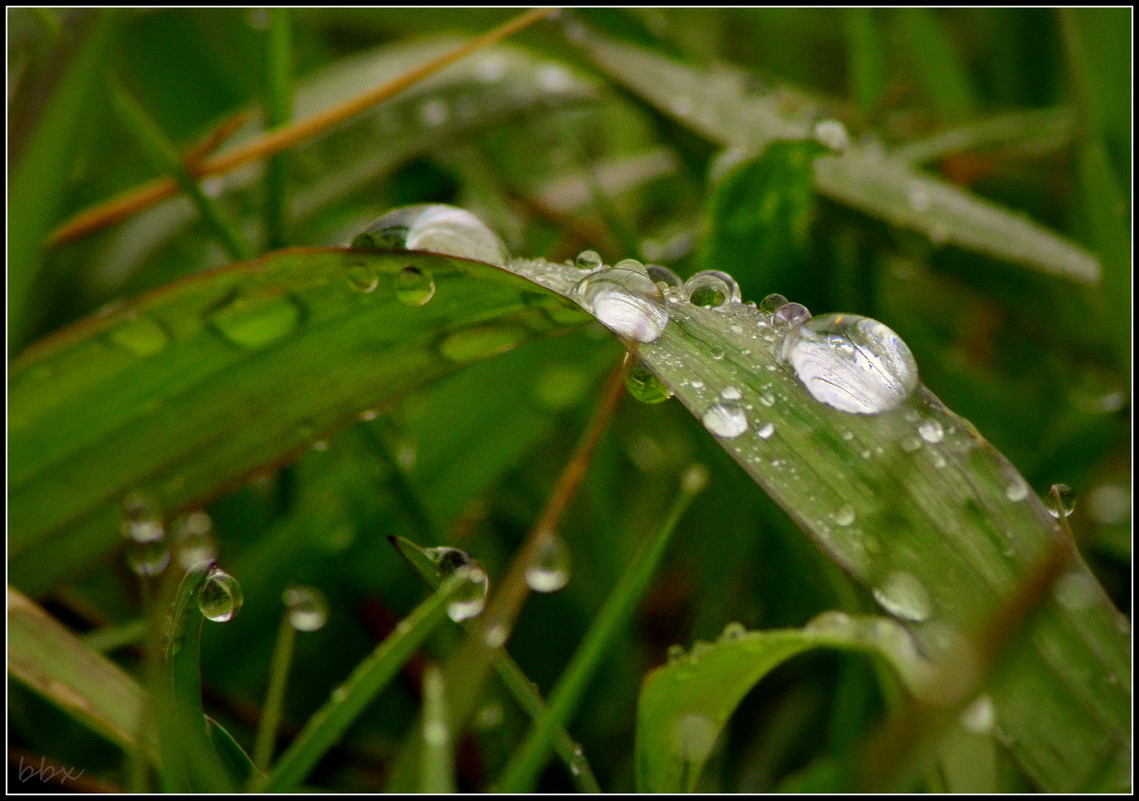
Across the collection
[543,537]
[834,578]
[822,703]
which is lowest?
[822,703]

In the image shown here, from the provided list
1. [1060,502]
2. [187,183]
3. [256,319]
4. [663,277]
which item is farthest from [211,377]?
[1060,502]

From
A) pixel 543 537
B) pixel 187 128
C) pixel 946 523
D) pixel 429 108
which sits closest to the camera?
pixel 946 523

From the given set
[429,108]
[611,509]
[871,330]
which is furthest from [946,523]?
[429,108]

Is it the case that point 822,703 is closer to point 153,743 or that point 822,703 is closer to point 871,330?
point 871,330

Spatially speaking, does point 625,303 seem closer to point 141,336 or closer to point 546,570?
point 546,570

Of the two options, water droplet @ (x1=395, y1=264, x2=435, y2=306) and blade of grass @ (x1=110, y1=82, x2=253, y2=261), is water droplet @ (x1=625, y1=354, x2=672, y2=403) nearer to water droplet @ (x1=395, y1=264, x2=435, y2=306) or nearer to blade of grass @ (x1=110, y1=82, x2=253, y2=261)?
water droplet @ (x1=395, y1=264, x2=435, y2=306)

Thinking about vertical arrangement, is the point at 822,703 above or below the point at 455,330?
below
